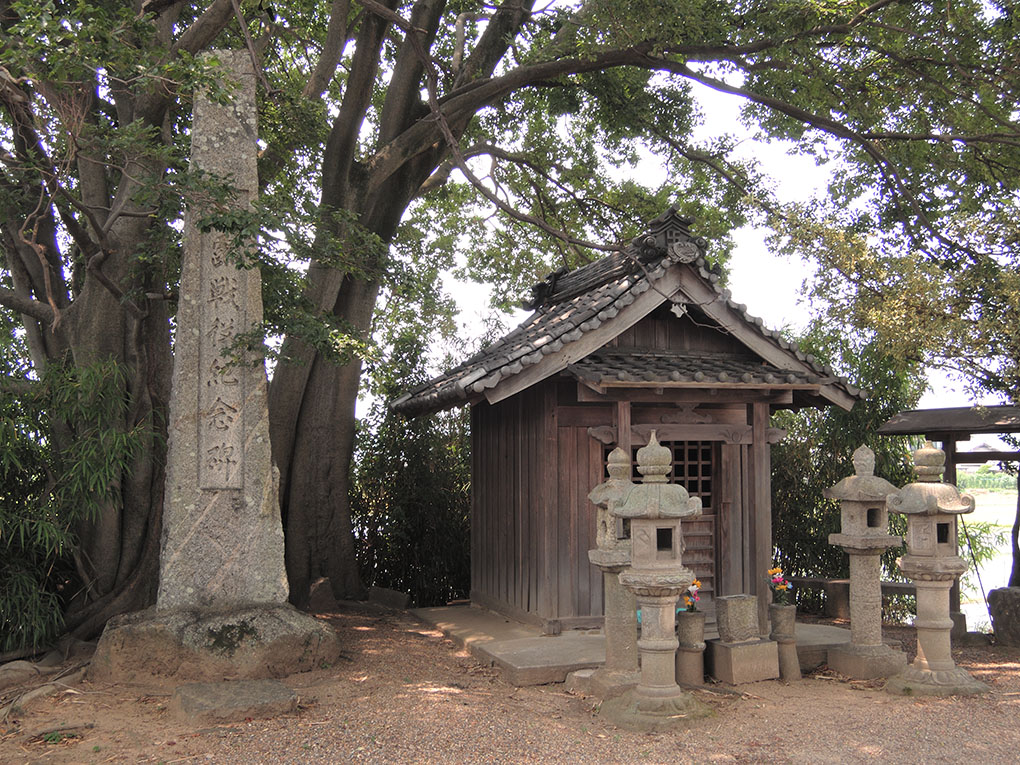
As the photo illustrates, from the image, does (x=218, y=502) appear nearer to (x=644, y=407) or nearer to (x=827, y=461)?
(x=644, y=407)

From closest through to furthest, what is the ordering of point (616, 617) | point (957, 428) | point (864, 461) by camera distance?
point (616, 617), point (864, 461), point (957, 428)

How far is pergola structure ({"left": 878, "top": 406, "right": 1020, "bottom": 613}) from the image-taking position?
9.44 m

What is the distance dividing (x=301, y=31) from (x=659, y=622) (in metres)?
11.6

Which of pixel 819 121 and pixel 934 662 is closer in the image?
pixel 934 662

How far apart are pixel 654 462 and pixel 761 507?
10.5 ft

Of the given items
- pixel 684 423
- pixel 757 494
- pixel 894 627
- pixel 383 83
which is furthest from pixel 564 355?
pixel 383 83

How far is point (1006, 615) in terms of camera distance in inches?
375

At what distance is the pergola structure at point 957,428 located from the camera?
9.44m

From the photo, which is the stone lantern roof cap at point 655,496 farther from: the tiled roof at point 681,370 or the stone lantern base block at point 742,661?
the stone lantern base block at point 742,661

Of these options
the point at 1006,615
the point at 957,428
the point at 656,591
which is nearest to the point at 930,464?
the point at 957,428

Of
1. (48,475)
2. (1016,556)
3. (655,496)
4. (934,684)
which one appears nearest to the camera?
(655,496)

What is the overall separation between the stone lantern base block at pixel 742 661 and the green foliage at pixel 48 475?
20.4ft

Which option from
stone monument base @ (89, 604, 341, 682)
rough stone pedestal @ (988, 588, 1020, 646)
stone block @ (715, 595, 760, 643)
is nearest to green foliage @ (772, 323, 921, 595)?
rough stone pedestal @ (988, 588, 1020, 646)

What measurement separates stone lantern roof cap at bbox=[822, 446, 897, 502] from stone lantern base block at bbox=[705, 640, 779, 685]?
1.70 metres
